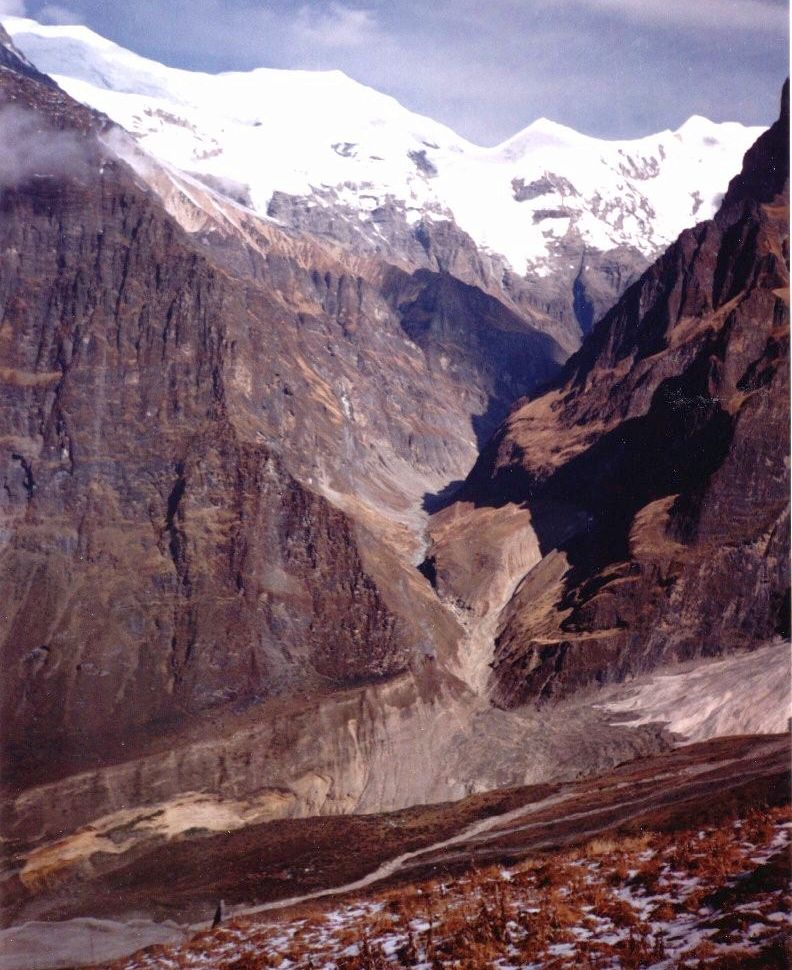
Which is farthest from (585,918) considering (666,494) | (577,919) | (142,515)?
(666,494)

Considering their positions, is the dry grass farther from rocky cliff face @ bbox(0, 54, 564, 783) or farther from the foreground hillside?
rocky cliff face @ bbox(0, 54, 564, 783)

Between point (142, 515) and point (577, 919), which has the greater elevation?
point (142, 515)

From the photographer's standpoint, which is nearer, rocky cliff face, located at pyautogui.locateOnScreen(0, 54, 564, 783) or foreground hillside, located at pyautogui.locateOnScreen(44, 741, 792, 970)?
foreground hillside, located at pyautogui.locateOnScreen(44, 741, 792, 970)

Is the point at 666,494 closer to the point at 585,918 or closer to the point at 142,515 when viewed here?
the point at 142,515

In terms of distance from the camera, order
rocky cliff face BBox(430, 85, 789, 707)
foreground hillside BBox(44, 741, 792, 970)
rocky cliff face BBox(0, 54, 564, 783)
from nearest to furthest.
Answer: foreground hillside BBox(44, 741, 792, 970) < rocky cliff face BBox(0, 54, 564, 783) < rocky cliff face BBox(430, 85, 789, 707)

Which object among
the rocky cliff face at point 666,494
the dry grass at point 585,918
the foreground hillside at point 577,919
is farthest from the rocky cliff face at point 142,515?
the dry grass at point 585,918

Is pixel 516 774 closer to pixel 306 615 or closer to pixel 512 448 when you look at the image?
pixel 306 615

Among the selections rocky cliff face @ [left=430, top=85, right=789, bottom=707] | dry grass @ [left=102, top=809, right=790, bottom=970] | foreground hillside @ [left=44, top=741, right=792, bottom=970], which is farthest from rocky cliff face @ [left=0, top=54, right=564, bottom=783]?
dry grass @ [left=102, top=809, right=790, bottom=970]

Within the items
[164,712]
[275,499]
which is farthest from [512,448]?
[164,712]

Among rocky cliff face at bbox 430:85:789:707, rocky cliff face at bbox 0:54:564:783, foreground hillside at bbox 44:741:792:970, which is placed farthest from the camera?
rocky cliff face at bbox 430:85:789:707
